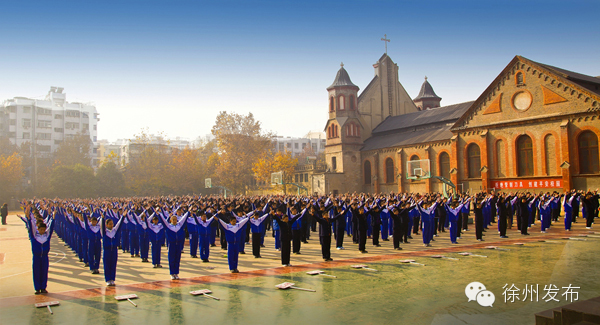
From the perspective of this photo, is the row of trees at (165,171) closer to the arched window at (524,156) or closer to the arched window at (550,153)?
the arched window at (524,156)

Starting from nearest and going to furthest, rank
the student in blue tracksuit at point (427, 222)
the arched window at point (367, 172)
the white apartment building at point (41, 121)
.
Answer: the student in blue tracksuit at point (427, 222), the arched window at point (367, 172), the white apartment building at point (41, 121)

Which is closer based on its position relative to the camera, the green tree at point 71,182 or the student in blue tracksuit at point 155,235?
the student in blue tracksuit at point 155,235

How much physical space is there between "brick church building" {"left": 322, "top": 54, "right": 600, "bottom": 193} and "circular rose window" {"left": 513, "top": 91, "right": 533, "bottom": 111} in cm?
9

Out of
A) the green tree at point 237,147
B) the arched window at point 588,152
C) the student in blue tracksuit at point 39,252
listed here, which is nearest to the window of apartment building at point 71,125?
the green tree at point 237,147

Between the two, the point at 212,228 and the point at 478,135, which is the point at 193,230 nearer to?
the point at 212,228

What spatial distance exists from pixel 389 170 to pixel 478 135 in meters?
12.2

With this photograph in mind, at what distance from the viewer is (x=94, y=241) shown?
12188 millimetres

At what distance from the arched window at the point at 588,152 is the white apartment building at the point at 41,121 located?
80528 millimetres

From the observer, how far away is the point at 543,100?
32.6m

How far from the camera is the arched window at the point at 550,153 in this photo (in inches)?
1256

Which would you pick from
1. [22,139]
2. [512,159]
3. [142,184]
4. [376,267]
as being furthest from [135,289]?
[22,139]

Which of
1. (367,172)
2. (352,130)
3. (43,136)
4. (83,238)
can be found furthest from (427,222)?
(43,136)

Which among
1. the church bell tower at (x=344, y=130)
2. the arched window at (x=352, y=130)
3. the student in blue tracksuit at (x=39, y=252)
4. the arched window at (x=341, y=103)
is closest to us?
the student in blue tracksuit at (x=39, y=252)

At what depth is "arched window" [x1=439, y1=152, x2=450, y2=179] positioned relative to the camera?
4059 centimetres
